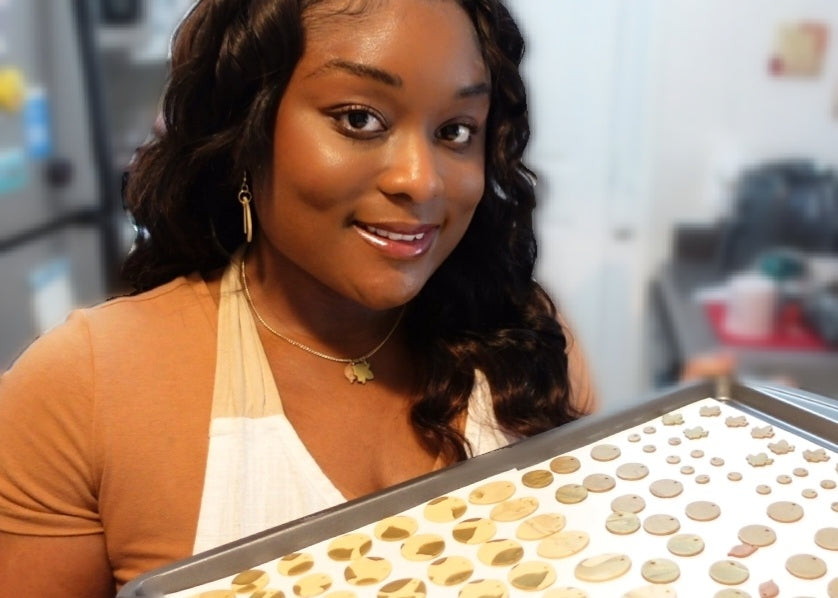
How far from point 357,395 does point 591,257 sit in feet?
3.90

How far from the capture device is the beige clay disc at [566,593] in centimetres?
43

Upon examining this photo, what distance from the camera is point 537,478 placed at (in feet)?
1.75

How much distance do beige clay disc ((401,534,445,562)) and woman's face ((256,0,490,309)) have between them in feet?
0.65

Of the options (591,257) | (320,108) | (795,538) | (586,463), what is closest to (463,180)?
(320,108)

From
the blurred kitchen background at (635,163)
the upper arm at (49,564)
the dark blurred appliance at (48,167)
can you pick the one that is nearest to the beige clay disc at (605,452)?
the upper arm at (49,564)

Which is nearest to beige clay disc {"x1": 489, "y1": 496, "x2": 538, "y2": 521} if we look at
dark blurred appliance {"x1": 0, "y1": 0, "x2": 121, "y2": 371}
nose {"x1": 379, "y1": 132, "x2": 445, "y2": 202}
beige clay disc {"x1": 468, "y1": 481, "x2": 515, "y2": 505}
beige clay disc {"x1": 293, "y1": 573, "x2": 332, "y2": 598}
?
beige clay disc {"x1": 468, "y1": 481, "x2": 515, "y2": 505}

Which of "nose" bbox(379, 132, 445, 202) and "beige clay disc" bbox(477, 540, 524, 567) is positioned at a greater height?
"nose" bbox(379, 132, 445, 202)

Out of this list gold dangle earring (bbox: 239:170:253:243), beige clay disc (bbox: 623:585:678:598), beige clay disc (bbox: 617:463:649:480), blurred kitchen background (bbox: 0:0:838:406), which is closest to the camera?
beige clay disc (bbox: 623:585:678:598)

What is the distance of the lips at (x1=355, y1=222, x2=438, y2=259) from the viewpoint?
61cm

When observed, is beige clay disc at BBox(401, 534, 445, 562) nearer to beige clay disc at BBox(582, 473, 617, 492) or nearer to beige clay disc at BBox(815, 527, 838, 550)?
beige clay disc at BBox(582, 473, 617, 492)

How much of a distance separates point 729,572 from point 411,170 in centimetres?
Answer: 32

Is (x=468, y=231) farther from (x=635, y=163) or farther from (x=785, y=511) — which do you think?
(x=635, y=163)

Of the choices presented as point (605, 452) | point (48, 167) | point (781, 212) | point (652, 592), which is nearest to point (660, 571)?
point (652, 592)

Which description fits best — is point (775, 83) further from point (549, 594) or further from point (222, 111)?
point (549, 594)
